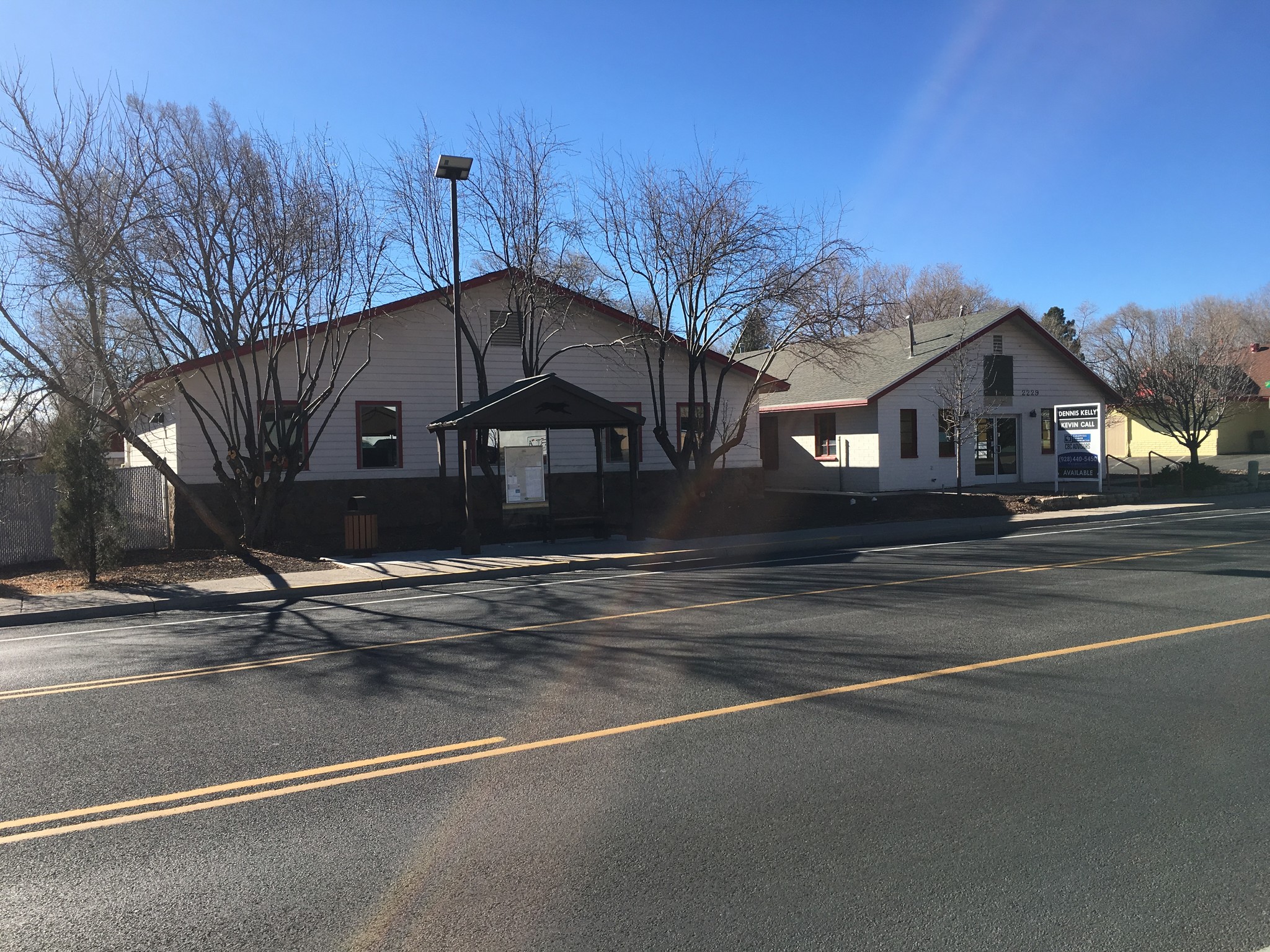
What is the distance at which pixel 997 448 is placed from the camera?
96.6 ft

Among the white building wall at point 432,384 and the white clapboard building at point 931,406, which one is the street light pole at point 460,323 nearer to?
the white building wall at point 432,384

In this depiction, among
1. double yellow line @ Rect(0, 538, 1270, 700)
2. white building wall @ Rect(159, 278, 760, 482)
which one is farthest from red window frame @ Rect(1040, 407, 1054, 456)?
double yellow line @ Rect(0, 538, 1270, 700)

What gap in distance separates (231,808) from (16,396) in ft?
64.7

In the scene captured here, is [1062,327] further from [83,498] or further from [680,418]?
[83,498]

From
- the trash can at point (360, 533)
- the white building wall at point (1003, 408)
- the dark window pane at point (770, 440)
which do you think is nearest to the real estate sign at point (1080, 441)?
the white building wall at point (1003, 408)

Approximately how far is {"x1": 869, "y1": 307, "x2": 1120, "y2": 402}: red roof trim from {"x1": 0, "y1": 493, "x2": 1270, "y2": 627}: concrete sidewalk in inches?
257

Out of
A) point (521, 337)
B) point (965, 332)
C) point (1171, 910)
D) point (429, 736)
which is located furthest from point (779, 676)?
point (965, 332)

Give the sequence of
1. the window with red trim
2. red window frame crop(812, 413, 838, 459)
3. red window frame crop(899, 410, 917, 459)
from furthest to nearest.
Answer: red window frame crop(812, 413, 838, 459) → red window frame crop(899, 410, 917, 459) → the window with red trim

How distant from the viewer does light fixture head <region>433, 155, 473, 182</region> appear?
52.2ft

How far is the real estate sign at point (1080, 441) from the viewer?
24219 mm

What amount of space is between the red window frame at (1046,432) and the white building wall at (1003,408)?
0.14 metres

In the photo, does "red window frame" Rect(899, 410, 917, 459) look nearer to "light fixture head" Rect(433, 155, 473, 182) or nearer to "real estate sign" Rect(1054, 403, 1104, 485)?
"real estate sign" Rect(1054, 403, 1104, 485)

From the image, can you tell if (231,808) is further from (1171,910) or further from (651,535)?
(651,535)

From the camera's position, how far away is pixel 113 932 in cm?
368
